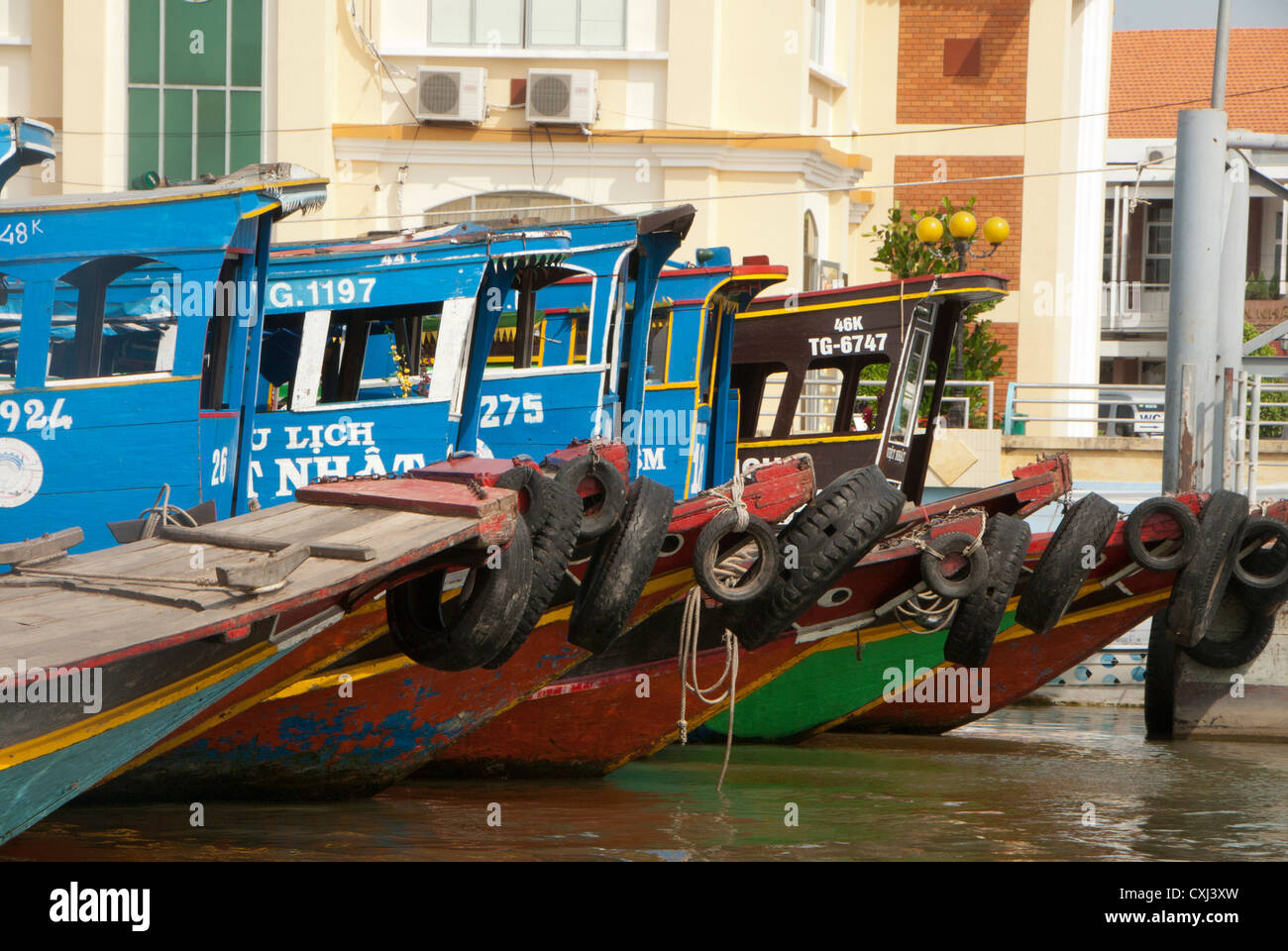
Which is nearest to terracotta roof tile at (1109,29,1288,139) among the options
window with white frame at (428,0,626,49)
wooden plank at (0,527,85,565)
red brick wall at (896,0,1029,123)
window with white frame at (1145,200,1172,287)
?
window with white frame at (1145,200,1172,287)

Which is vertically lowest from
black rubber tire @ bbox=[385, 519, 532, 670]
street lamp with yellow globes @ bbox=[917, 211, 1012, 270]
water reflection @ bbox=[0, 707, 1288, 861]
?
water reflection @ bbox=[0, 707, 1288, 861]

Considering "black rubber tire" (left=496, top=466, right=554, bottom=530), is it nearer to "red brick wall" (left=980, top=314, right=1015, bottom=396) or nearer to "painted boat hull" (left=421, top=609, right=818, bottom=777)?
"painted boat hull" (left=421, top=609, right=818, bottom=777)

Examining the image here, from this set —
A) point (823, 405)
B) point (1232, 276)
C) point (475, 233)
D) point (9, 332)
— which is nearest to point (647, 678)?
point (475, 233)

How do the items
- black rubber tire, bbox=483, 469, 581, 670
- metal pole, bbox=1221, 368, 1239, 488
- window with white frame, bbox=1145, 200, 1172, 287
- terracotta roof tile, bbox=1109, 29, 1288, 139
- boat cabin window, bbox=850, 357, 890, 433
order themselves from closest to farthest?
black rubber tire, bbox=483, 469, 581, 670
metal pole, bbox=1221, 368, 1239, 488
boat cabin window, bbox=850, 357, 890, 433
terracotta roof tile, bbox=1109, 29, 1288, 139
window with white frame, bbox=1145, 200, 1172, 287

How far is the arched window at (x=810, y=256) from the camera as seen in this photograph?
20.2 m

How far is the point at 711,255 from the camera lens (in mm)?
12008

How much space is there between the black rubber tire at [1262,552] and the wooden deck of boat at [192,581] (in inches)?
208

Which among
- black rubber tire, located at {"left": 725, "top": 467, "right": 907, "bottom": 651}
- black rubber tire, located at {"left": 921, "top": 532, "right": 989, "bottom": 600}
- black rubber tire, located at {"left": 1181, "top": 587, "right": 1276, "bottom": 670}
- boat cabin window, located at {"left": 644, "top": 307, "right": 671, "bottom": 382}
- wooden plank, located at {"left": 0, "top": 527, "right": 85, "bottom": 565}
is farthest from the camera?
boat cabin window, located at {"left": 644, "top": 307, "right": 671, "bottom": 382}

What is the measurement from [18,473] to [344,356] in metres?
2.52

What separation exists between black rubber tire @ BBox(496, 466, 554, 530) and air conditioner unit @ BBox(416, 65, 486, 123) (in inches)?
490

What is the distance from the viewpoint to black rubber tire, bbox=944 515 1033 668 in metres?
8.83

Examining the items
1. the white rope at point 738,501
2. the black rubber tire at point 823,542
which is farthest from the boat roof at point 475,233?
the black rubber tire at point 823,542

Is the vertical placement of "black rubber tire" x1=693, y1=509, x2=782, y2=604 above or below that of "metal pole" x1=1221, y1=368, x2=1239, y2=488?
below

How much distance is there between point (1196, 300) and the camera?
36.3 feet
